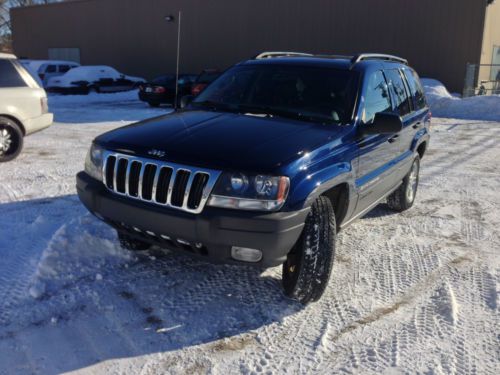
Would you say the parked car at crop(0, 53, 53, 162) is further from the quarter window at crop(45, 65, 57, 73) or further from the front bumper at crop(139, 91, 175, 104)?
the quarter window at crop(45, 65, 57, 73)

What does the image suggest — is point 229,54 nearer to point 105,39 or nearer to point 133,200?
point 105,39

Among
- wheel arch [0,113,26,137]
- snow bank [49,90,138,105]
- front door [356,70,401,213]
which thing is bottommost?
snow bank [49,90,138,105]

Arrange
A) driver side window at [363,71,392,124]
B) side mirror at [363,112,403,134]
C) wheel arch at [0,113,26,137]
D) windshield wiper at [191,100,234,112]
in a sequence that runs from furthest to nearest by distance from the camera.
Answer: wheel arch at [0,113,26,137], windshield wiper at [191,100,234,112], driver side window at [363,71,392,124], side mirror at [363,112,403,134]

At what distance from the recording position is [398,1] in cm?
2027

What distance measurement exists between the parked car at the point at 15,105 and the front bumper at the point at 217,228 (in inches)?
213

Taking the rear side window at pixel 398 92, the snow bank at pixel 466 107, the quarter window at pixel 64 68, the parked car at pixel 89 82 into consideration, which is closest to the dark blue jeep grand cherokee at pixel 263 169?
the rear side window at pixel 398 92

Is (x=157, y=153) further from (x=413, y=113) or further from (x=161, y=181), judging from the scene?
(x=413, y=113)

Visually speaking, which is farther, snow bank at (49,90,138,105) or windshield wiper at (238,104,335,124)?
snow bank at (49,90,138,105)

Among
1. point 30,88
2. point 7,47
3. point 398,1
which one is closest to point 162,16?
point 398,1

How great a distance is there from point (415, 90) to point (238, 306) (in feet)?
12.1

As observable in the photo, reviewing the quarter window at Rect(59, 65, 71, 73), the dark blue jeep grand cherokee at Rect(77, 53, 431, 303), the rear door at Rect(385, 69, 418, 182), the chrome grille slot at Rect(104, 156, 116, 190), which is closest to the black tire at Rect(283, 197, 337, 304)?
the dark blue jeep grand cherokee at Rect(77, 53, 431, 303)

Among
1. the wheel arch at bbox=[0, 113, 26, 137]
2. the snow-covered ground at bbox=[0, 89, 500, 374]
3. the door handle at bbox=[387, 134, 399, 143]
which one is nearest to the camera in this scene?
the snow-covered ground at bbox=[0, 89, 500, 374]

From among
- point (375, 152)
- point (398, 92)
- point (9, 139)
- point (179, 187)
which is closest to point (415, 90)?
point (398, 92)

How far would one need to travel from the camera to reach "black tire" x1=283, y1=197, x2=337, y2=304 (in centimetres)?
337
